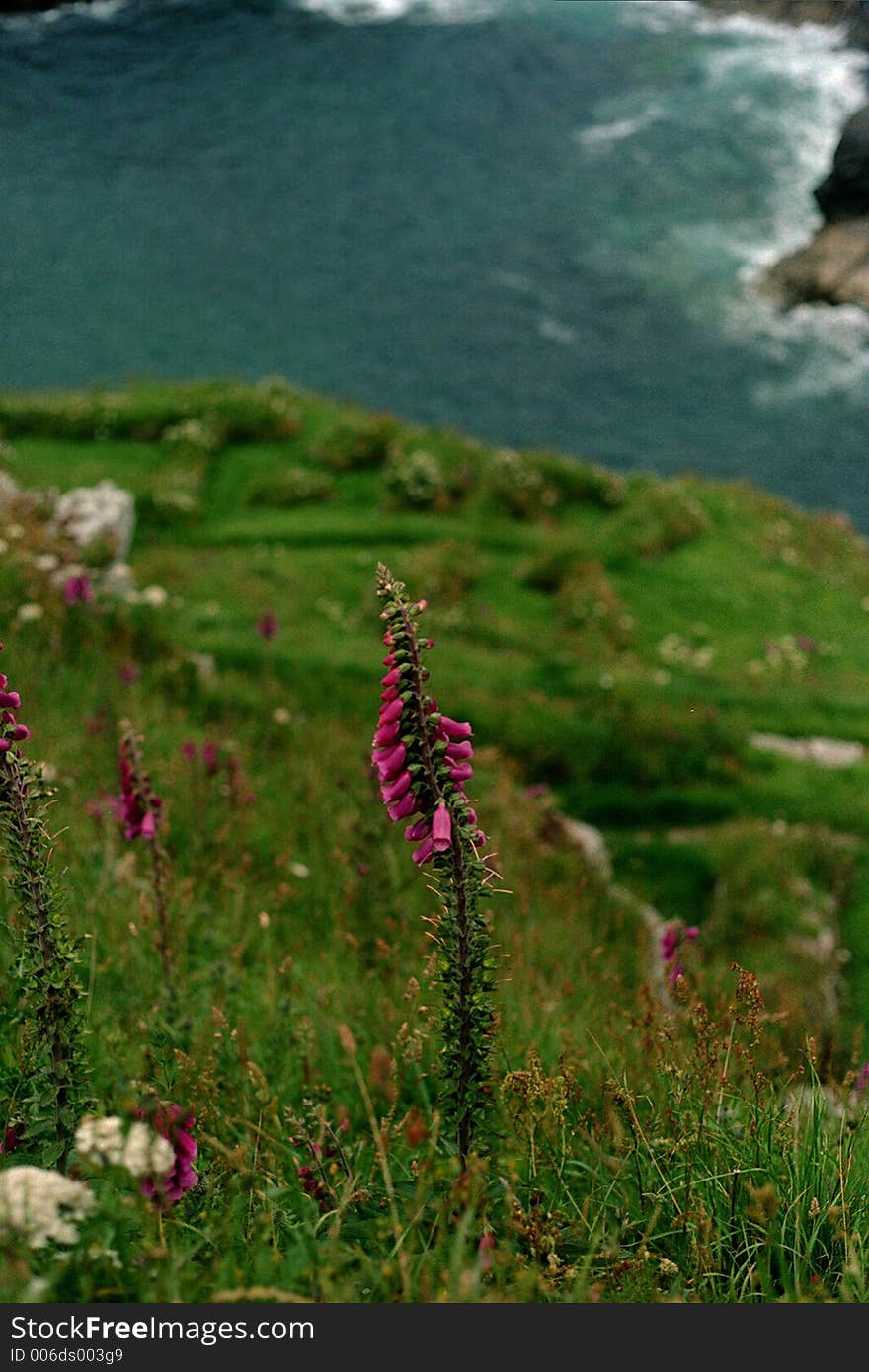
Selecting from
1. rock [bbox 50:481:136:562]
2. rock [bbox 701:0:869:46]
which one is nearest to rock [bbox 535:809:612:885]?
rock [bbox 50:481:136:562]

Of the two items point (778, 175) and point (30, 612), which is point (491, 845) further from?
point (778, 175)

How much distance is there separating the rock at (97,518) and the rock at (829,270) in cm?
2575

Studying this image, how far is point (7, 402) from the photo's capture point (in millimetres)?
27656

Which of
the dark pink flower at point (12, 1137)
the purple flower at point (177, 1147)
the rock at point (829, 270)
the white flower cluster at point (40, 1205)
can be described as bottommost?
the rock at point (829, 270)

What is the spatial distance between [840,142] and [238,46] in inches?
963

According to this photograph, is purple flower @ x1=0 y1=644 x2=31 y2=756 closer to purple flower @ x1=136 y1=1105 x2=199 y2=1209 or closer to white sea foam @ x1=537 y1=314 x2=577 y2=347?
purple flower @ x1=136 y1=1105 x2=199 y2=1209

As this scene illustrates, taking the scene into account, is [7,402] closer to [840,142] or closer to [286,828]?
[286,828]

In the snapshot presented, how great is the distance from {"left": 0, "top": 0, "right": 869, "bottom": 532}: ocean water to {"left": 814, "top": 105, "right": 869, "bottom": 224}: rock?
1232 millimetres

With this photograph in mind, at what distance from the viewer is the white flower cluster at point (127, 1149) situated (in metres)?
3.15

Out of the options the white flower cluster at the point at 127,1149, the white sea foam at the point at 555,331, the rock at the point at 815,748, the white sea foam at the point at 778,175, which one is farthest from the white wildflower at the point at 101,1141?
the white sea foam at the point at 555,331

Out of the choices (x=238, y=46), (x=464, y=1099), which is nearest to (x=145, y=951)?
(x=464, y=1099)

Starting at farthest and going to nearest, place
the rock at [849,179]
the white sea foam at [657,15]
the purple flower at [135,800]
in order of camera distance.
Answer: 1. the white sea foam at [657,15]
2. the rock at [849,179]
3. the purple flower at [135,800]

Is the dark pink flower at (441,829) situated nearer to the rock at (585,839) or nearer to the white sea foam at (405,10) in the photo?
the rock at (585,839)

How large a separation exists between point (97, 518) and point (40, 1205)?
14.8 metres
